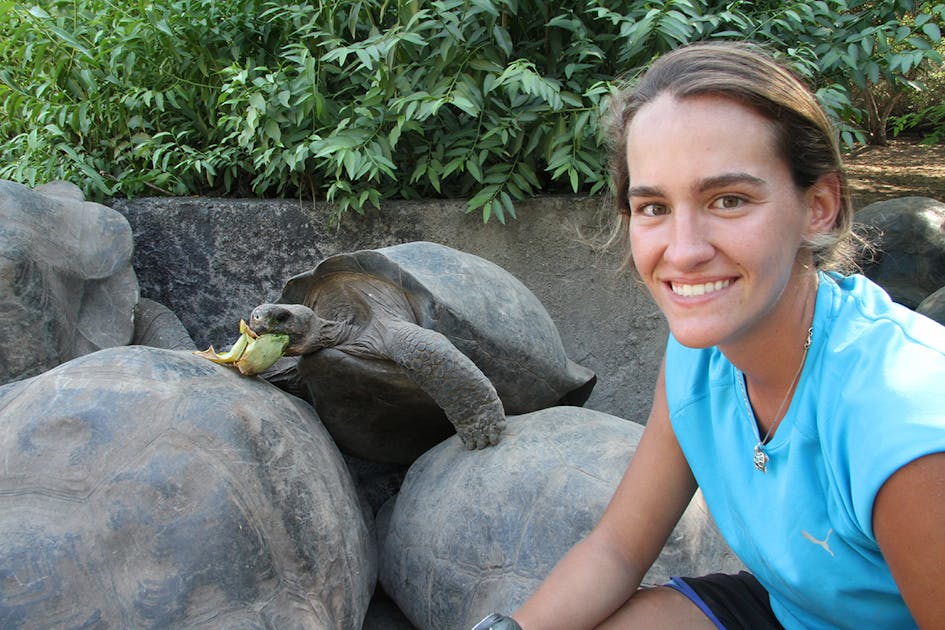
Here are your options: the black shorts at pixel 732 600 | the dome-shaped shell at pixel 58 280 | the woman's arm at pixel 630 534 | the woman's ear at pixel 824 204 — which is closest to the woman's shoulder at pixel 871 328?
the woman's ear at pixel 824 204

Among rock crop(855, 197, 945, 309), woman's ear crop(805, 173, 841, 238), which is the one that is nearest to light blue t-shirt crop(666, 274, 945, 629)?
woman's ear crop(805, 173, 841, 238)

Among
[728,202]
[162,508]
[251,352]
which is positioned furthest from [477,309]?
[728,202]

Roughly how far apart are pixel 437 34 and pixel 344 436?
4.90ft

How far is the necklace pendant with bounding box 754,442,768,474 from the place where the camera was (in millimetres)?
1187

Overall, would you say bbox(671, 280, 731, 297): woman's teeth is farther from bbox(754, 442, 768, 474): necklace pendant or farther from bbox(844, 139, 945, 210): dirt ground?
bbox(844, 139, 945, 210): dirt ground

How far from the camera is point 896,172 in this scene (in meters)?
6.39

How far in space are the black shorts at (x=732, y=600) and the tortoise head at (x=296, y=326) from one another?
3.53 feet

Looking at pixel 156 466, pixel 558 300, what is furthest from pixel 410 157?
pixel 156 466

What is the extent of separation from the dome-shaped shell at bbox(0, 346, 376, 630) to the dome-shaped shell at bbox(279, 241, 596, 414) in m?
0.56

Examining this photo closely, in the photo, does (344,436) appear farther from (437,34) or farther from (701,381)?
(437,34)

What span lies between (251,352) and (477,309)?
24.9 inches

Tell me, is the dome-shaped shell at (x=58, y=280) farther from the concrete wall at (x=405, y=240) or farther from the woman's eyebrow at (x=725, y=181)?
the woman's eyebrow at (x=725, y=181)

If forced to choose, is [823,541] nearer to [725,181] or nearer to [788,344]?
[788,344]

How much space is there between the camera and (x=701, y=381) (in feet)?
4.44
